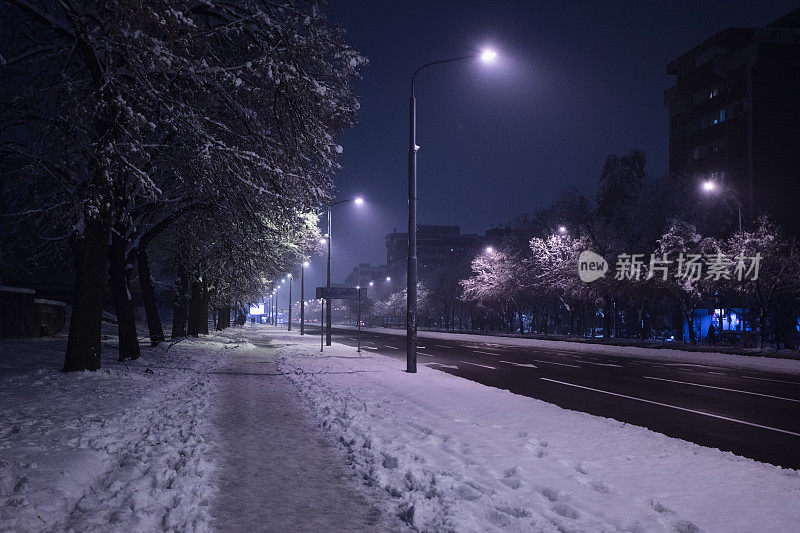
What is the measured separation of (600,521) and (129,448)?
5.67 meters

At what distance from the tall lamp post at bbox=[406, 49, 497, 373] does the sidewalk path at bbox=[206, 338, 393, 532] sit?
20.5 feet

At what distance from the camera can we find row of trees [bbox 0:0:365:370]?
8.95 m

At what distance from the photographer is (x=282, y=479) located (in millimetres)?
6047

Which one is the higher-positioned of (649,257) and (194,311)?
(649,257)

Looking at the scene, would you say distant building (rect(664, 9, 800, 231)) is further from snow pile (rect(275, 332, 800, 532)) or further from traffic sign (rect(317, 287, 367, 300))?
snow pile (rect(275, 332, 800, 532))

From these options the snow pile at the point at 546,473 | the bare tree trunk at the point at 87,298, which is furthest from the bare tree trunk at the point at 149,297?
the snow pile at the point at 546,473

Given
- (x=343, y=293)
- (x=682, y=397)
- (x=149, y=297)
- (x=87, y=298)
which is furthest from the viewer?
(x=343, y=293)

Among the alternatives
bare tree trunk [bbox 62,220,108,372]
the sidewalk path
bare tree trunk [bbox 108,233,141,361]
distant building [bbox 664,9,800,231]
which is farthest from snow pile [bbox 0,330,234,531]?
distant building [bbox 664,9,800,231]

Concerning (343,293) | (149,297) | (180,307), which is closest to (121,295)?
(149,297)

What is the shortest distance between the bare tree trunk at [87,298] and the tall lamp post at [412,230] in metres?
7.86

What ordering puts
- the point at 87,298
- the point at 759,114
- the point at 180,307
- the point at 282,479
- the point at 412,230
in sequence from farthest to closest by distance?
the point at 759,114 < the point at 180,307 < the point at 412,230 < the point at 87,298 < the point at 282,479

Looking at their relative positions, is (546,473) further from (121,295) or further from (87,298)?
(121,295)

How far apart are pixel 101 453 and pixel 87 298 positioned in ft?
Answer: 23.4

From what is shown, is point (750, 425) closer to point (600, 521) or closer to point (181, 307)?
point (600, 521)
